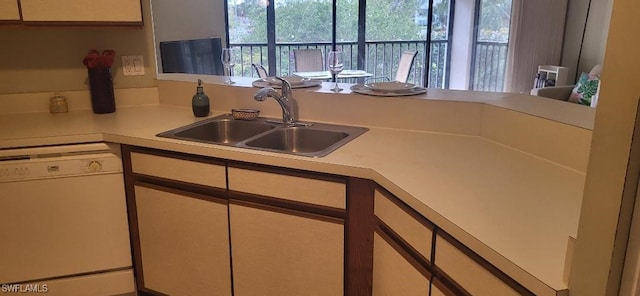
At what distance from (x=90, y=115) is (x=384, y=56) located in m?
5.06

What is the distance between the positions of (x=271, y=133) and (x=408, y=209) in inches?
35.5

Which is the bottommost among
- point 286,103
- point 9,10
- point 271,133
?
point 271,133

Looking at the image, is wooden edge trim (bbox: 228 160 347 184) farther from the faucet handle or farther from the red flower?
the red flower

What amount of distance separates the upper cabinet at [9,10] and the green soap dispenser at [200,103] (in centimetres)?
84

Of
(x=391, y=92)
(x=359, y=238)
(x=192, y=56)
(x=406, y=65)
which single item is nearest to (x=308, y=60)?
(x=406, y=65)

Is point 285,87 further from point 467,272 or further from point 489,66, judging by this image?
point 489,66

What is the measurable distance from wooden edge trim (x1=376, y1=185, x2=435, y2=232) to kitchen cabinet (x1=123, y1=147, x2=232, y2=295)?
661 millimetres

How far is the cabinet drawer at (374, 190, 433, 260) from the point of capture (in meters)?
1.31

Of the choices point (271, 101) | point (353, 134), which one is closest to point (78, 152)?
point (271, 101)

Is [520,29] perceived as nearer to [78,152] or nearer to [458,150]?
[458,150]

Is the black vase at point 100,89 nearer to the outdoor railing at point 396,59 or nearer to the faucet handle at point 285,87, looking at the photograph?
the faucet handle at point 285,87

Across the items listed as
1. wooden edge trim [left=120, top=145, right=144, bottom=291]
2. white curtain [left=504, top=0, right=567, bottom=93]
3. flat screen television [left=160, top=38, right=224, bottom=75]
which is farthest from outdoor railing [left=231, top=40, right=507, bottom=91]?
wooden edge trim [left=120, top=145, right=144, bottom=291]

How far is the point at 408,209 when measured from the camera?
4.54 ft

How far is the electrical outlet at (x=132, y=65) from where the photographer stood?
103 inches
